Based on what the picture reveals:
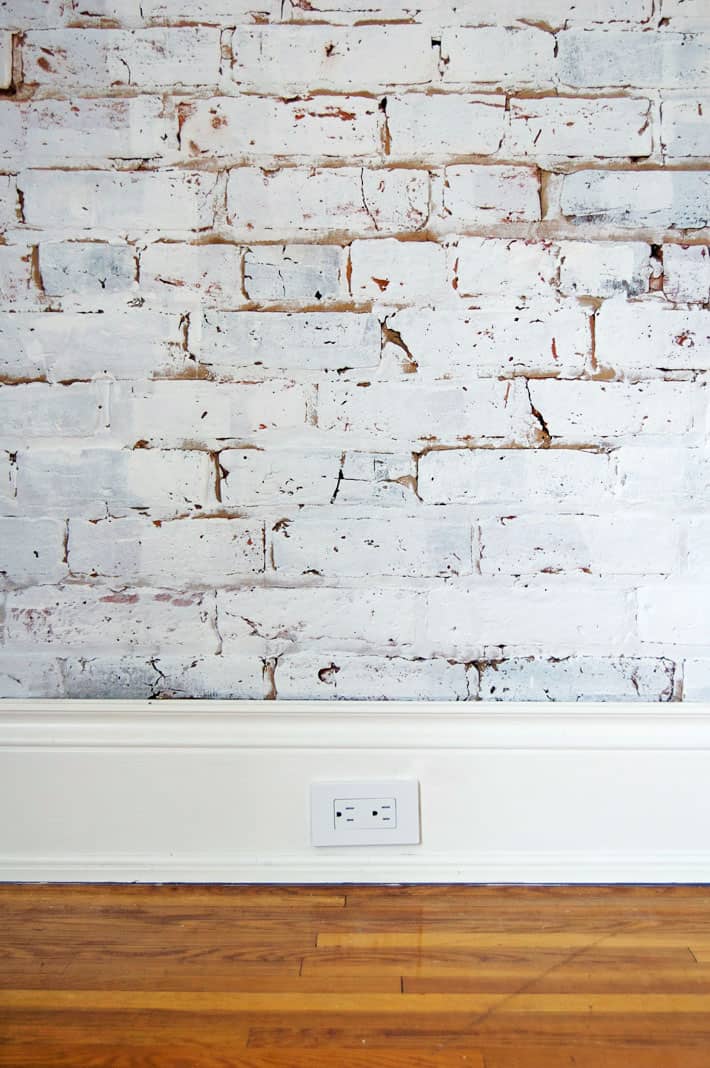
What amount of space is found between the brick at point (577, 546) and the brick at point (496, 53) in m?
0.69

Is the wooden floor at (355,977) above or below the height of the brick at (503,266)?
below

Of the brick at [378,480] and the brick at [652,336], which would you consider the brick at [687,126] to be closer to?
the brick at [652,336]

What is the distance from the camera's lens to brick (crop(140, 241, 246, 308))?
127 centimetres

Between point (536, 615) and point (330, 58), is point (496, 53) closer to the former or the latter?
point (330, 58)

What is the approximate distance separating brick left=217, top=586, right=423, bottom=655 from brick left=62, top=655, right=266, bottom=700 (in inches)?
1.8

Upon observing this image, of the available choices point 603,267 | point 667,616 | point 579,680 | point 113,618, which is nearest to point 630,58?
point 603,267

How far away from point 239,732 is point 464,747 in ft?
1.16

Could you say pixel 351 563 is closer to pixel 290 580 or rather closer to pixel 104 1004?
pixel 290 580

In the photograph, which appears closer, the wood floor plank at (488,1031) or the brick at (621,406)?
the wood floor plank at (488,1031)

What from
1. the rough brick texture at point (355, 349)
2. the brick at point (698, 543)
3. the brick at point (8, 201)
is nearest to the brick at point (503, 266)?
the rough brick texture at point (355, 349)

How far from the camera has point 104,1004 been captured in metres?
0.98

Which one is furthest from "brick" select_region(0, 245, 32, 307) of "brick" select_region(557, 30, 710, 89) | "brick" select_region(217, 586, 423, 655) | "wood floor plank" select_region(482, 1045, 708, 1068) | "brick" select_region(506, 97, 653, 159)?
"wood floor plank" select_region(482, 1045, 708, 1068)

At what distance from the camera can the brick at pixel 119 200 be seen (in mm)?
1269

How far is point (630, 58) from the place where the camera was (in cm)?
125
